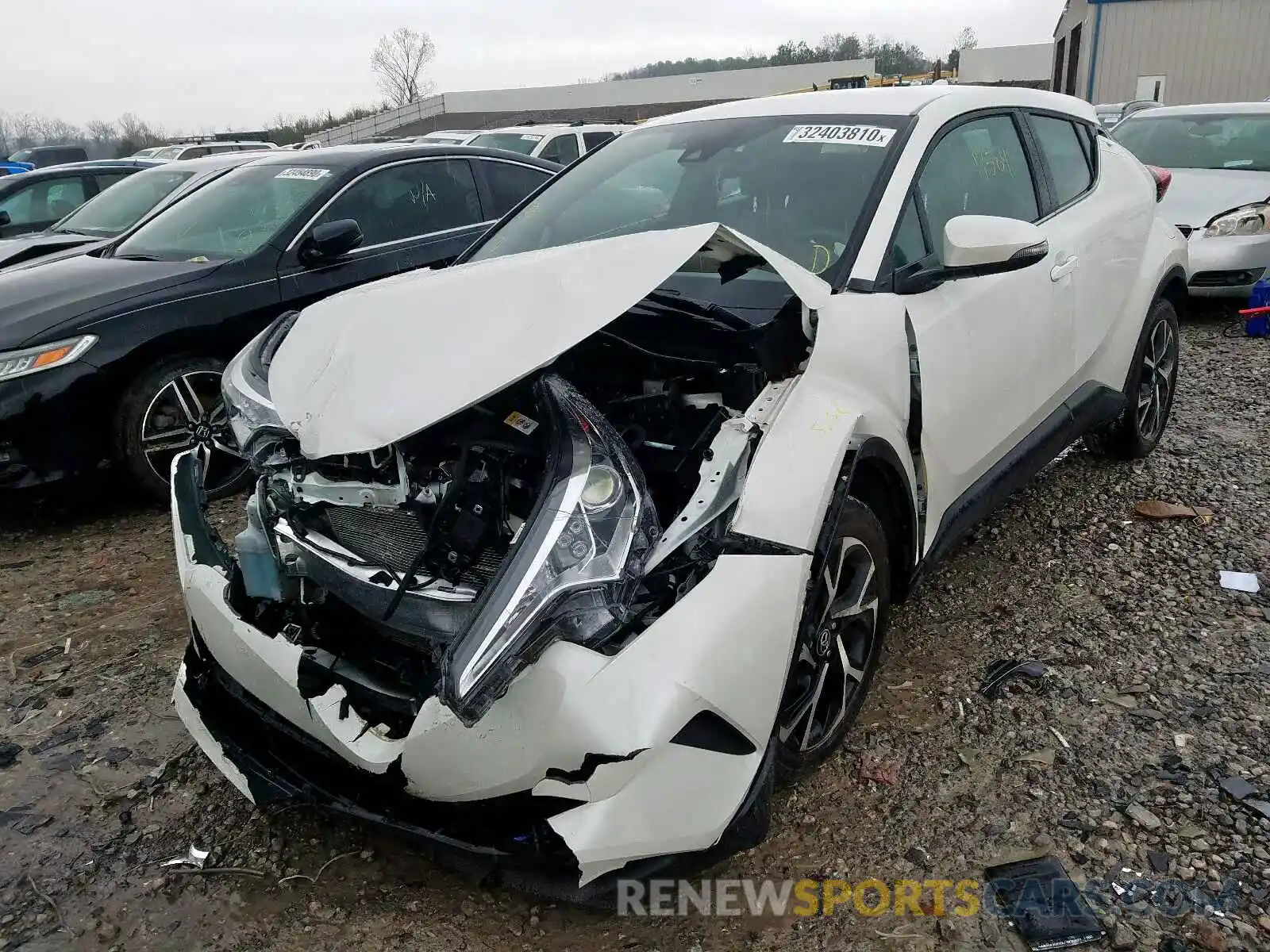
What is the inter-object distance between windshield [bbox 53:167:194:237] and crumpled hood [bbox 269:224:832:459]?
563 cm

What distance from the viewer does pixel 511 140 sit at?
11719 millimetres

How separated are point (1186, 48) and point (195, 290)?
87.8ft

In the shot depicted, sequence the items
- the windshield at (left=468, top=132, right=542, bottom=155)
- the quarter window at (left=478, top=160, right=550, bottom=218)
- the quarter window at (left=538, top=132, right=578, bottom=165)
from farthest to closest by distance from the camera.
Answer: the windshield at (left=468, top=132, right=542, bottom=155) → the quarter window at (left=538, top=132, right=578, bottom=165) → the quarter window at (left=478, top=160, right=550, bottom=218)

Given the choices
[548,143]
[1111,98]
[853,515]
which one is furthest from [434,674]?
[1111,98]

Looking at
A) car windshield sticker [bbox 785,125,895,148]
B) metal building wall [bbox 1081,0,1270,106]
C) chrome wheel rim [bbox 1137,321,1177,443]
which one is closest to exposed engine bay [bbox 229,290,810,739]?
car windshield sticker [bbox 785,125,895,148]

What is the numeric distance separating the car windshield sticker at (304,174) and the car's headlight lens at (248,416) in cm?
285

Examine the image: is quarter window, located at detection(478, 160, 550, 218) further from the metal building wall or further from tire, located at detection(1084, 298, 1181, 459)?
the metal building wall

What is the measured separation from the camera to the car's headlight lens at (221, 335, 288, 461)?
7.90ft

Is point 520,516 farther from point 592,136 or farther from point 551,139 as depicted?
point 592,136

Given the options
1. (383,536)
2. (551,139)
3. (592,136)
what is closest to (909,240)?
(383,536)

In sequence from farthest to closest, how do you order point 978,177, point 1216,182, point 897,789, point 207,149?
point 207,149, point 1216,182, point 978,177, point 897,789

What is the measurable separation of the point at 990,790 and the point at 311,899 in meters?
1.73

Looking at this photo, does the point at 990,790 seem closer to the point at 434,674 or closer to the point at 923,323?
the point at 923,323

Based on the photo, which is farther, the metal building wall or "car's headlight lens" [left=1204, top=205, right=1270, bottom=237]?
the metal building wall
